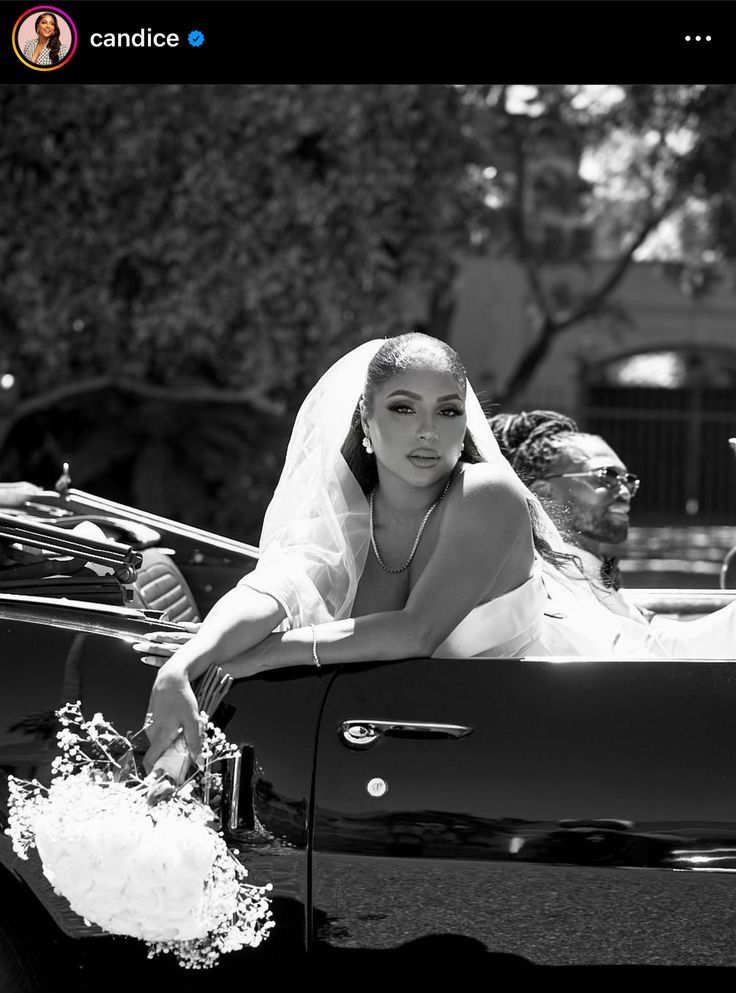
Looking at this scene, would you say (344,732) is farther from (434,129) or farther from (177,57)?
(434,129)

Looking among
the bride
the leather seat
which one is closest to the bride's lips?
the bride

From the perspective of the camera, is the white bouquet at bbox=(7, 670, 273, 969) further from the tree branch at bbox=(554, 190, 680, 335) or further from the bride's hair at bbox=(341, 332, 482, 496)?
the tree branch at bbox=(554, 190, 680, 335)

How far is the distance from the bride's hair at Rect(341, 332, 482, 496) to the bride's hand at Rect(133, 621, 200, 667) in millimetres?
588

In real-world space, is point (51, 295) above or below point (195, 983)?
above

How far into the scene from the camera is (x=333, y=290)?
1127cm

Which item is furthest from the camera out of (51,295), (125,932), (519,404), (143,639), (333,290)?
(519,404)

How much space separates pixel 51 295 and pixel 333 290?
2519 millimetres

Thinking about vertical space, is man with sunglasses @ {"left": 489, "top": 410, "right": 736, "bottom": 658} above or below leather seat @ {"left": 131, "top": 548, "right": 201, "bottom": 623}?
above

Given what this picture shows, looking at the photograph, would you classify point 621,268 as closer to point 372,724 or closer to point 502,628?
point 502,628

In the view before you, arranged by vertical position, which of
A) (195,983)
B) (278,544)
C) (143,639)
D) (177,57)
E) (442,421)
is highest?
(177,57)

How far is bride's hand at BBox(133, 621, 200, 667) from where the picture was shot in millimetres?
2176

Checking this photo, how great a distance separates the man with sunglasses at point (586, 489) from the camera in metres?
3.39

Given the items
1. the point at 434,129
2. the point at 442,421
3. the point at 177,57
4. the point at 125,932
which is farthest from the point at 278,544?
the point at 434,129

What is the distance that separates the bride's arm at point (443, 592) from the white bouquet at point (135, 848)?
190mm
